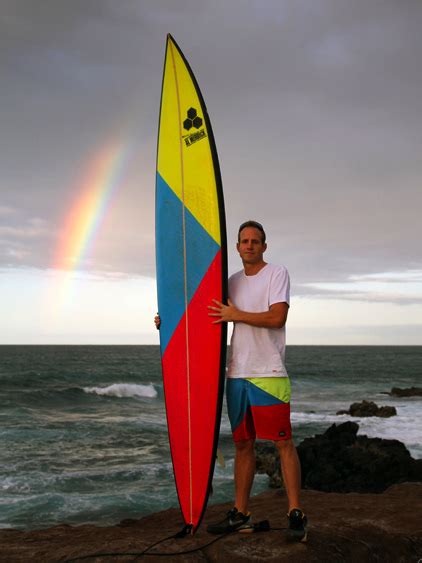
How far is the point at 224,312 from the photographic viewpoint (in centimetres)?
317

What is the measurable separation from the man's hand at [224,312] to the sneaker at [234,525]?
1.19m

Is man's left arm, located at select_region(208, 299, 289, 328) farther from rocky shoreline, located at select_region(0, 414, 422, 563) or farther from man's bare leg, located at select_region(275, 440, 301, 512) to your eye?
rocky shoreline, located at select_region(0, 414, 422, 563)

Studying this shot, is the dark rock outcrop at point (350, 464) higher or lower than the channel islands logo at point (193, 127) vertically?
lower

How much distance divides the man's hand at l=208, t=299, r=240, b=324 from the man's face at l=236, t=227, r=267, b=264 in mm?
305

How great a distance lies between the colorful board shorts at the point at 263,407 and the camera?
2.99 metres

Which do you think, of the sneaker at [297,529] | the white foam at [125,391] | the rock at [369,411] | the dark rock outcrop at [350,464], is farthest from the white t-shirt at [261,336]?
the white foam at [125,391]

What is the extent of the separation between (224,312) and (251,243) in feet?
1.48

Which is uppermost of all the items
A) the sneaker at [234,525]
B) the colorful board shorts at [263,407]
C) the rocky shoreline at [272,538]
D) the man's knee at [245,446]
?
the colorful board shorts at [263,407]

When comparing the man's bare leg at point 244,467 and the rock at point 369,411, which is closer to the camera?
the man's bare leg at point 244,467

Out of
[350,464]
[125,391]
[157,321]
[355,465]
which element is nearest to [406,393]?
[125,391]

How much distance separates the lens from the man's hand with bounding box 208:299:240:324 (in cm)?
Answer: 312

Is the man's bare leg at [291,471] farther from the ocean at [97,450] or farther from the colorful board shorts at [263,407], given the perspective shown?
the ocean at [97,450]

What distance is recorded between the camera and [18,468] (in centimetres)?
1070

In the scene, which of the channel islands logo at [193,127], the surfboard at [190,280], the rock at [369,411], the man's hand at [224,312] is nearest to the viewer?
the man's hand at [224,312]
